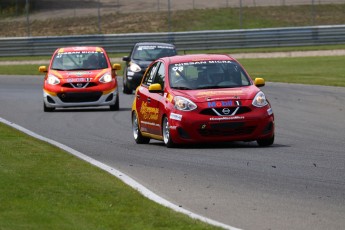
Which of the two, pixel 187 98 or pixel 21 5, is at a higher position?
pixel 187 98

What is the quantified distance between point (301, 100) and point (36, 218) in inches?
741

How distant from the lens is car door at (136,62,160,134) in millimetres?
17203

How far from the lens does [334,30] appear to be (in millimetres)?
50562

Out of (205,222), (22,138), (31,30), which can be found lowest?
(31,30)

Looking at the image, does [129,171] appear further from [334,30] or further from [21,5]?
[21,5]

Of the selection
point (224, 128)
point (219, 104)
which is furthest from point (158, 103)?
point (224, 128)

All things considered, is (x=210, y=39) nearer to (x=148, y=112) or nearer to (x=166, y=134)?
(x=148, y=112)

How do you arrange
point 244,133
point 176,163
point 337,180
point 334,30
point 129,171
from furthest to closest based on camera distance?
1. point 334,30
2. point 244,133
3. point 176,163
4. point 129,171
5. point 337,180

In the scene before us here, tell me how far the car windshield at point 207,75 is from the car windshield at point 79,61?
9.92 metres

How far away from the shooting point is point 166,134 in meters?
16.6

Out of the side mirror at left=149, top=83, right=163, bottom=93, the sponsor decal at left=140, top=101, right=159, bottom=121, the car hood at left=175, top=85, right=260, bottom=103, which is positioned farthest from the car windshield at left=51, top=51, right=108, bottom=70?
the car hood at left=175, top=85, right=260, bottom=103

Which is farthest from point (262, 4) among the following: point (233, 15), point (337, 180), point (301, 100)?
point (337, 180)

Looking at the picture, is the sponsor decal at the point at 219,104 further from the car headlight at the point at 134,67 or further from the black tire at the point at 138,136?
the car headlight at the point at 134,67

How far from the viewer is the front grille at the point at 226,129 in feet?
52.4
